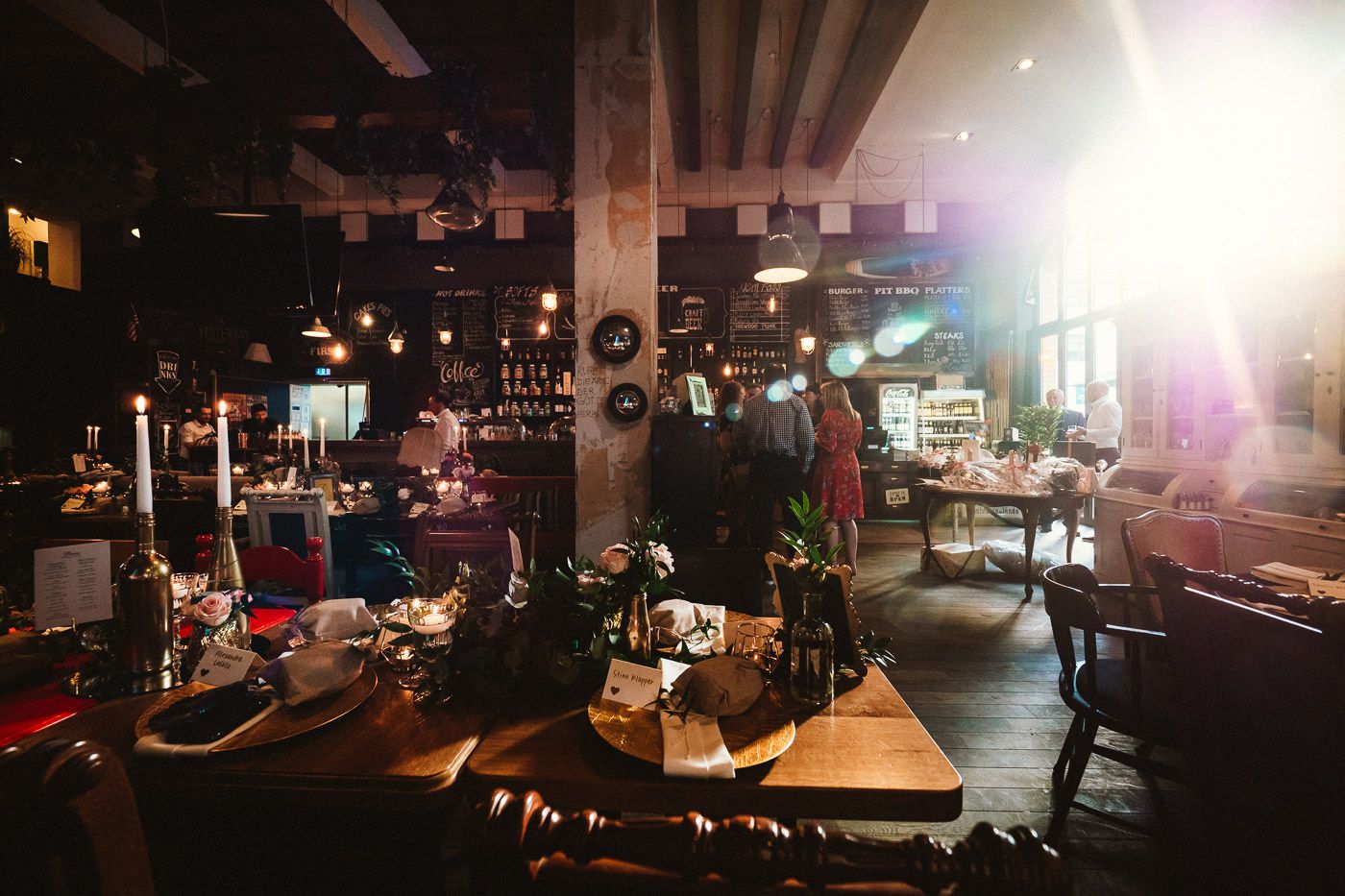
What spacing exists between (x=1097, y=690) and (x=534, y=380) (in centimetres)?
711

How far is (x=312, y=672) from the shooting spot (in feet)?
3.77

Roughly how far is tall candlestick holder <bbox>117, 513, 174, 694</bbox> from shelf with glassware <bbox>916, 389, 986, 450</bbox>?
788cm

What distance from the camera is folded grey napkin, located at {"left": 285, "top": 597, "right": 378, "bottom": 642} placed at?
1441 mm

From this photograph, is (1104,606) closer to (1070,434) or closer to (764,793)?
(1070,434)

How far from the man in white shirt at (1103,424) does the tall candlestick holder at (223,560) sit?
742 cm

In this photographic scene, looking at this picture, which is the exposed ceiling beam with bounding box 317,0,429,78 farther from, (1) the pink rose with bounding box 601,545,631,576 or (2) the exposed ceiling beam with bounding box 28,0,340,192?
(1) the pink rose with bounding box 601,545,631,576

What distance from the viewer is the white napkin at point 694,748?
3.08ft

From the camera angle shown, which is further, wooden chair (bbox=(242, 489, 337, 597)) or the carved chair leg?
wooden chair (bbox=(242, 489, 337, 597))

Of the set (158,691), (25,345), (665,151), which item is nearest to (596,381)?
(158,691)

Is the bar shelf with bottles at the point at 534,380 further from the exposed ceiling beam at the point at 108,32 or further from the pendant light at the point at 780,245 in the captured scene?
the exposed ceiling beam at the point at 108,32

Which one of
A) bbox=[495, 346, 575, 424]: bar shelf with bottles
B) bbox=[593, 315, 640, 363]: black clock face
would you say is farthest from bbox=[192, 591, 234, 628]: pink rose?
bbox=[495, 346, 575, 424]: bar shelf with bottles

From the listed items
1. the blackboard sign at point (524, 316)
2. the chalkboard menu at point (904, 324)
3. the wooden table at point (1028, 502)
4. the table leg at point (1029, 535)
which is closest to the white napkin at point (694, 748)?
the wooden table at point (1028, 502)

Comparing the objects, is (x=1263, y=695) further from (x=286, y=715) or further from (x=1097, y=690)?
(x=286, y=715)

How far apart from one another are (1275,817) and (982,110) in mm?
5933
